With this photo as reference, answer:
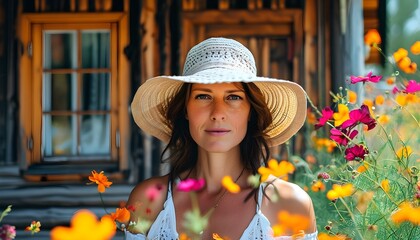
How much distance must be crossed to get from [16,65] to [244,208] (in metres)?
2.80

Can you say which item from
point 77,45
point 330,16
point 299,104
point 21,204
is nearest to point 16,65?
point 77,45

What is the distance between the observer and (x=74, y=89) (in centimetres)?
474

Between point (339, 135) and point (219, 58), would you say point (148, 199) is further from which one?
point (339, 135)

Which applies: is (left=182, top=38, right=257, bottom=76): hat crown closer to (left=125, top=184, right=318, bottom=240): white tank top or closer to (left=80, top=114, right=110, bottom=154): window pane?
(left=125, top=184, right=318, bottom=240): white tank top

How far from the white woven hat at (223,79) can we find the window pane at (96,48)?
2272mm

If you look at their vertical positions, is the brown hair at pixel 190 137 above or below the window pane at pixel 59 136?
above

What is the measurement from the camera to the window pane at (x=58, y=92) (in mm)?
4703

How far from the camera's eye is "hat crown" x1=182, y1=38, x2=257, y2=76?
7.29 ft

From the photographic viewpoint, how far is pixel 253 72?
231 cm

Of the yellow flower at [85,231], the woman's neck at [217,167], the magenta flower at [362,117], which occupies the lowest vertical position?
the woman's neck at [217,167]

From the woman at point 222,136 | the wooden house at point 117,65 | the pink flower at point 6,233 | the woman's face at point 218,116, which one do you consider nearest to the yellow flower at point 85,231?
the pink flower at point 6,233

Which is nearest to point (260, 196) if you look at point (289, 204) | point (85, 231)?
point (289, 204)

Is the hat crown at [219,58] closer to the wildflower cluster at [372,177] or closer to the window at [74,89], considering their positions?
the wildflower cluster at [372,177]

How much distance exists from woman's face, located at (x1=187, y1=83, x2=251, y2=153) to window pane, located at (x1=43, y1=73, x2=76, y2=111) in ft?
8.91
